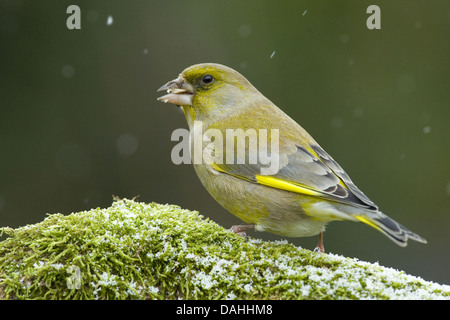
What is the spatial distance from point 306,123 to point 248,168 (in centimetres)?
446

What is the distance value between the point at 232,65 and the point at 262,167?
4.91 m

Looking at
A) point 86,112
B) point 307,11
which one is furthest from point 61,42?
point 307,11

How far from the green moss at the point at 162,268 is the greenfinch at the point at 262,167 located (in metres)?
0.41

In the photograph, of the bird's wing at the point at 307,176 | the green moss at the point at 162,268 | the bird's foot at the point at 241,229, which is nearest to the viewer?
the green moss at the point at 162,268

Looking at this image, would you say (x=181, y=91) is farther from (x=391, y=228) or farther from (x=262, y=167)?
(x=391, y=228)

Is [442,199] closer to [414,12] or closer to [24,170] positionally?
[414,12]

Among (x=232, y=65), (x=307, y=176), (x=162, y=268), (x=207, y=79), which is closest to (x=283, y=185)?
(x=307, y=176)

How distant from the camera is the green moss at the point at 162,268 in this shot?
2611 millimetres

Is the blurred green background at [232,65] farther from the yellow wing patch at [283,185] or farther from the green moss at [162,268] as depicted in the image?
the green moss at [162,268]

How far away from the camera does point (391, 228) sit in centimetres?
291

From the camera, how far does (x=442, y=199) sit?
7.64 m

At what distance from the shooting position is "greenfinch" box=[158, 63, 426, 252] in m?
3.34

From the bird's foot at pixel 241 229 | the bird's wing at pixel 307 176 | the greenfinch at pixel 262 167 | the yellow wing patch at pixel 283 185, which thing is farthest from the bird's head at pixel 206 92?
the bird's foot at pixel 241 229
